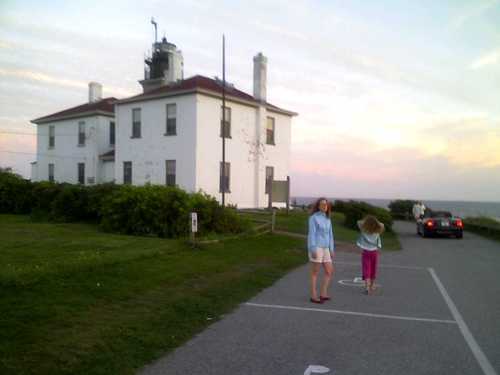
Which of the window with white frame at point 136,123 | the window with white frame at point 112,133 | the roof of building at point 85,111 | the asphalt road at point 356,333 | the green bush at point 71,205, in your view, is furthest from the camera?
the window with white frame at point 112,133

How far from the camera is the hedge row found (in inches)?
616

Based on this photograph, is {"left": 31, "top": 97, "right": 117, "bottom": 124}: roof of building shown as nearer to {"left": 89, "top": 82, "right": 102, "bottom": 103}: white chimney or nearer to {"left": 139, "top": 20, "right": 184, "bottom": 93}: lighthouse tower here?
{"left": 89, "top": 82, "right": 102, "bottom": 103}: white chimney

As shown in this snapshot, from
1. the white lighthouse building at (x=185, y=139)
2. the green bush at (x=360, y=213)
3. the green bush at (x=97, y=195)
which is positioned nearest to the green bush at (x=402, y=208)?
the white lighthouse building at (x=185, y=139)

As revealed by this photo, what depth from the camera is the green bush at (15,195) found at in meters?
22.2

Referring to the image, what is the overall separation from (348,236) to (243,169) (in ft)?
29.4

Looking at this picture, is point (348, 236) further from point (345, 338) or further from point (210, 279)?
point (345, 338)

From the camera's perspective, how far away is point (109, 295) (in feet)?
24.7

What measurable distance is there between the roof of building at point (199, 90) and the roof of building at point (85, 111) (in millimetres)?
4026

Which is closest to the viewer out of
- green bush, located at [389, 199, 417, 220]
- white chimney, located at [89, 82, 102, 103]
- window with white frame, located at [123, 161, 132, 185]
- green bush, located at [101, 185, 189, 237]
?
green bush, located at [101, 185, 189, 237]

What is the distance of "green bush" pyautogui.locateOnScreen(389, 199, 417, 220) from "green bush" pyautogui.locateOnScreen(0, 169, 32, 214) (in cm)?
3514

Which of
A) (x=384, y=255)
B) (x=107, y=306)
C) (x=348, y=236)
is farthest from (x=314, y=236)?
(x=348, y=236)

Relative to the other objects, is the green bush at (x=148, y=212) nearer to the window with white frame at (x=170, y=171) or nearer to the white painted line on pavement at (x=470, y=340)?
→ the white painted line on pavement at (x=470, y=340)

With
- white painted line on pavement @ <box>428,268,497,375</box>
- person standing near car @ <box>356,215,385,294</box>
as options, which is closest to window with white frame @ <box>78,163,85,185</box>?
person standing near car @ <box>356,215,385,294</box>

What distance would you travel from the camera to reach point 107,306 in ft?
23.0
